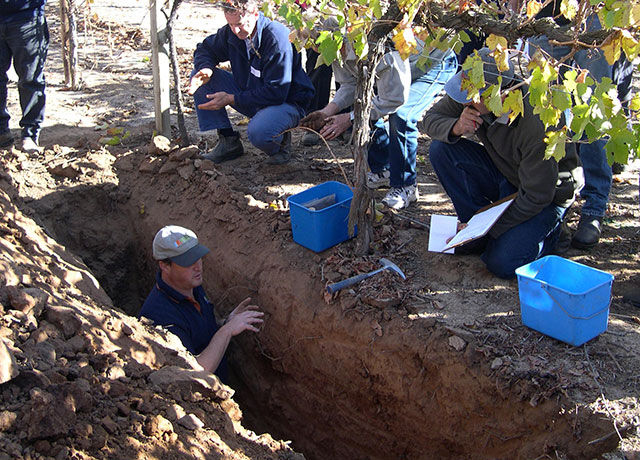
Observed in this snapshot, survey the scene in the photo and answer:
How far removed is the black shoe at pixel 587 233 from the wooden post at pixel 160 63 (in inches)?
144

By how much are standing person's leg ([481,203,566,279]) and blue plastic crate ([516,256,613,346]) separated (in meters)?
0.30

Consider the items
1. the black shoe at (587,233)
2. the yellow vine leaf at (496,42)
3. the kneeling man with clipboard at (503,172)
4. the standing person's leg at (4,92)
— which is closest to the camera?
the yellow vine leaf at (496,42)

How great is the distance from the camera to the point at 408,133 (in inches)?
198

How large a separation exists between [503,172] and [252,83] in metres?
2.36

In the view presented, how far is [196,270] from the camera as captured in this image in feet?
13.7

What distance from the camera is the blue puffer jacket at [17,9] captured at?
5.63 metres

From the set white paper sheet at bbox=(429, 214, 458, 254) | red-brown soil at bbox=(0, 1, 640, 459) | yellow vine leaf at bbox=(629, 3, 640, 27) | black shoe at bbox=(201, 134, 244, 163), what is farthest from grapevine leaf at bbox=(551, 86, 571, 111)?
black shoe at bbox=(201, 134, 244, 163)

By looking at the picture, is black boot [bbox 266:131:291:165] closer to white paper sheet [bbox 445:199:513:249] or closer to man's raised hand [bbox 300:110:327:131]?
man's raised hand [bbox 300:110:327:131]

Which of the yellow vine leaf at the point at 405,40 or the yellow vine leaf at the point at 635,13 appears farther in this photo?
the yellow vine leaf at the point at 405,40

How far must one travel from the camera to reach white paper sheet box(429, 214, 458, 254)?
453cm

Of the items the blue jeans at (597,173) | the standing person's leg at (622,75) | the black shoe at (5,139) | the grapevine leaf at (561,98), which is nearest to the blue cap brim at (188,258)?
the grapevine leaf at (561,98)

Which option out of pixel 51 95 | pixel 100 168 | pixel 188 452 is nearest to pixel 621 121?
pixel 188 452

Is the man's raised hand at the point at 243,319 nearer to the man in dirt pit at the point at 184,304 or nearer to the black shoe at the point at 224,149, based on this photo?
the man in dirt pit at the point at 184,304

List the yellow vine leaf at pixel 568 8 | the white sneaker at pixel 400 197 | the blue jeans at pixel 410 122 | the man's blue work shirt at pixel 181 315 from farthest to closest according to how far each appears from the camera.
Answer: the white sneaker at pixel 400 197 → the blue jeans at pixel 410 122 → the man's blue work shirt at pixel 181 315 → the yellow vine leaf at pixel 568 8
